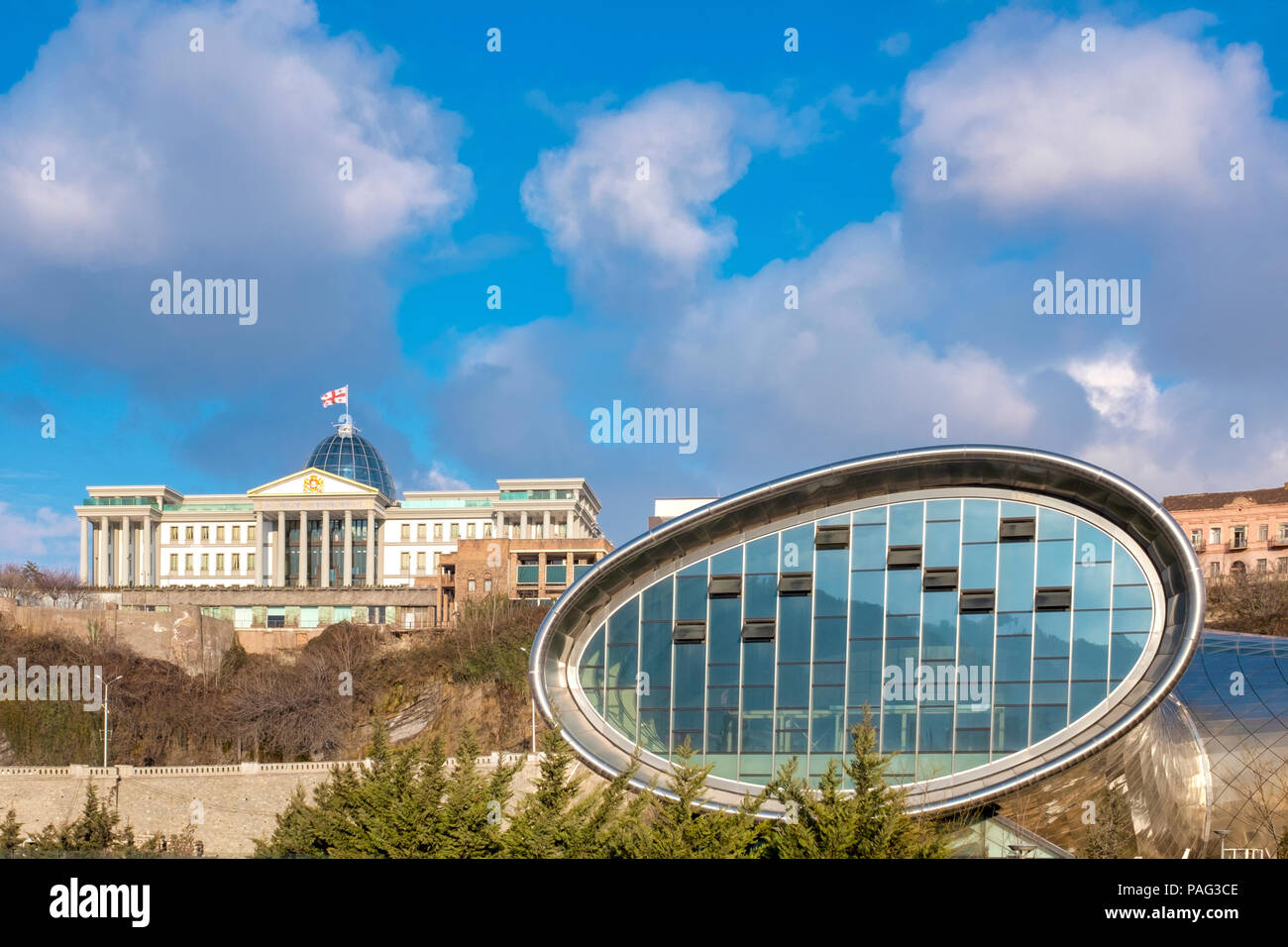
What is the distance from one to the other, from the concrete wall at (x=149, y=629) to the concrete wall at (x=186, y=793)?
19.9 meters

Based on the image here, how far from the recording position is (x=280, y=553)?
3730 inches

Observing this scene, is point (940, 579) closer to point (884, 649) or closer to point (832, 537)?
point (884, 649)

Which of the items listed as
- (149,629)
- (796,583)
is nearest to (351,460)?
(149,629)

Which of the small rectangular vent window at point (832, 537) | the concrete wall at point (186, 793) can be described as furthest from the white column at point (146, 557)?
the small rectangular vent window at point (832, 537)

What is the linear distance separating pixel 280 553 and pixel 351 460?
9.98 m

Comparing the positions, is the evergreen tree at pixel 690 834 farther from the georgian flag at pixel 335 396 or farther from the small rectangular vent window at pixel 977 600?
the georgian flag at pixel 335 396

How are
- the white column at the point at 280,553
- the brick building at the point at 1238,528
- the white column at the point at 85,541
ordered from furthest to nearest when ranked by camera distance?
the white column at the point at 85,541, the white column at the point at 280,553, the brick building at the point at 1238,528

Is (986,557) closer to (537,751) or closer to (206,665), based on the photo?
(537,751)

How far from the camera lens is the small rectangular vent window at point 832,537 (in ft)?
89.5

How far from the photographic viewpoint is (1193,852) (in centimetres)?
2686

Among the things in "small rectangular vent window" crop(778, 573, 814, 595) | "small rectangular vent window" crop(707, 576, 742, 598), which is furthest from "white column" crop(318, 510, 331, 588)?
"small rectangular vent window" crop(778, 573, 814, 595)

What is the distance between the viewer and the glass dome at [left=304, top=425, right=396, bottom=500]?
322 feet

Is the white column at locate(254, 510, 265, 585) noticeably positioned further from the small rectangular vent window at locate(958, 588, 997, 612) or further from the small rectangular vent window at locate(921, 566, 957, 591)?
the small rectangular vent window at locate(958, 588, 997, 612)
